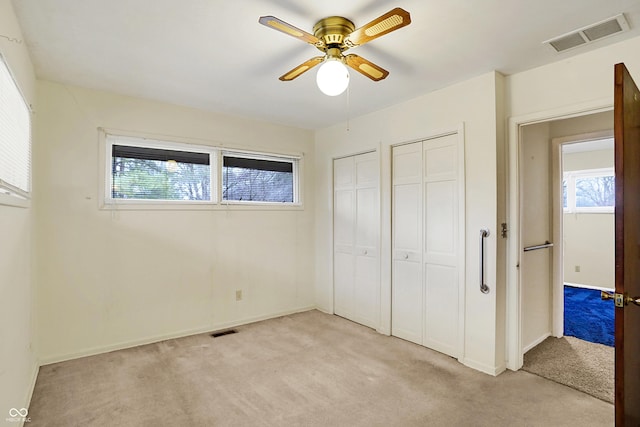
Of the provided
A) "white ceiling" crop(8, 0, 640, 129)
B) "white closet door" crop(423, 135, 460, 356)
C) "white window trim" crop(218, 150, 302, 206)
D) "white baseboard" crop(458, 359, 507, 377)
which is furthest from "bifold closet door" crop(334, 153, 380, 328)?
"white baseboard" crop(458, 359, 507, 377)

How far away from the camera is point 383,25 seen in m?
1.60

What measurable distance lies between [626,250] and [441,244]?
160cm

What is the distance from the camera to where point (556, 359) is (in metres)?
2.84

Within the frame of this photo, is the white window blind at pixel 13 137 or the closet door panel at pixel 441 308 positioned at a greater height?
the white window blind at pixel 13 137

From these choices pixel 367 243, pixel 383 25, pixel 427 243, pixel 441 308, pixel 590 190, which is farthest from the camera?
pixel 590 190

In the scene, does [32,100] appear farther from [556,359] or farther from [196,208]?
[556,359]

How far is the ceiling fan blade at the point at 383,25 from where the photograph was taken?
1478 millimetres

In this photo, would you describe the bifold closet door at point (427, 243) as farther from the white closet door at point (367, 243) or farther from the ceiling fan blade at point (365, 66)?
the ceiling fan blade at point (365, 66)

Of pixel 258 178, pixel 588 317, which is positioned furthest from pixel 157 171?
pixel 588 317

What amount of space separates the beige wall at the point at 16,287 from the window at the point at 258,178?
1792mm

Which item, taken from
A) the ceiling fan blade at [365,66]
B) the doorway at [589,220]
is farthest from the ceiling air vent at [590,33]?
the doorway at [589,220]

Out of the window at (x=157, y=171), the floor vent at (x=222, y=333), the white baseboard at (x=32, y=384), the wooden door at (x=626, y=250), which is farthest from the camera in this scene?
the floor vent at (x=222, y=333)

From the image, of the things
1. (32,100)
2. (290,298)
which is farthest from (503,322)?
(32,100)

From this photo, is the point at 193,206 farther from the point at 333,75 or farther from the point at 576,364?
the point at 576,364
